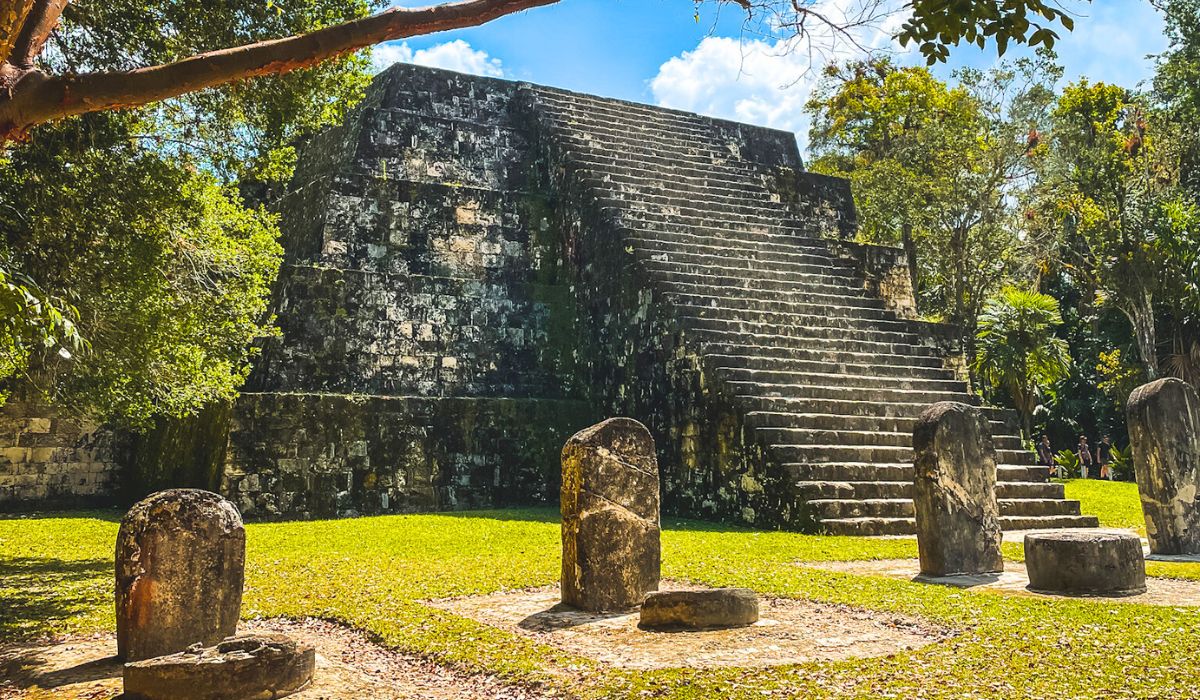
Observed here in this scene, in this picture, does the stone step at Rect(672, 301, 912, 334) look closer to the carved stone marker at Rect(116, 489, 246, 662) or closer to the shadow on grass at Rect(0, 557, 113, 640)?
the shadow on grass at Rect(0, 557, 113, 640)

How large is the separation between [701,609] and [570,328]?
8936 millimetres

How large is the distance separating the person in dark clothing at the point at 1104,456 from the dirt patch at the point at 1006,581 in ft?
50.8

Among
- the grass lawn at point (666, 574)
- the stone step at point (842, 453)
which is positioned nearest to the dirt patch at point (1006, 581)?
the grass lawn at point (666, 574)

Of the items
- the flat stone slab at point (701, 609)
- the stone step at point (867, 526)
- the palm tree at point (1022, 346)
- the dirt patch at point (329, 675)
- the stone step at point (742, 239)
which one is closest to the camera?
the dirt patch at point (329, 675)

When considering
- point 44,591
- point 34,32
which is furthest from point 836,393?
point 34,32

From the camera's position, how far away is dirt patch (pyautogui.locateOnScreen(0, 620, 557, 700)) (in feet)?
13.8

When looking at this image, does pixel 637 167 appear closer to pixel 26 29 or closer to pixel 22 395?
pixel 22 395

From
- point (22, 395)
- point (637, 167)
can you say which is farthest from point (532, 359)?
point (22, 395)

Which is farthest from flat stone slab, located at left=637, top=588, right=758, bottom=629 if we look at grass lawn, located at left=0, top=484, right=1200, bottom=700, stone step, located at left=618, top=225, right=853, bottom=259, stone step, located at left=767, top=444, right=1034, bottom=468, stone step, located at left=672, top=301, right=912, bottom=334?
stone step, located at left=618, top=225, right=853, bottom=259

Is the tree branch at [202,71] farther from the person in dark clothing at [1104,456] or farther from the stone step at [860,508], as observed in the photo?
the person in dark clothing at [1104,456]

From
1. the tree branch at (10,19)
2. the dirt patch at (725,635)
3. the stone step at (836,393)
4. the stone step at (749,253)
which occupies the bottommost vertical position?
the dirt patch at (725,635)

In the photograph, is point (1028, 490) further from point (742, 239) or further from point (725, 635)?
point (725, 635)

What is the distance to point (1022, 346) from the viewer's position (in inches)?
802

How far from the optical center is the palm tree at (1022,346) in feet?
66.4
